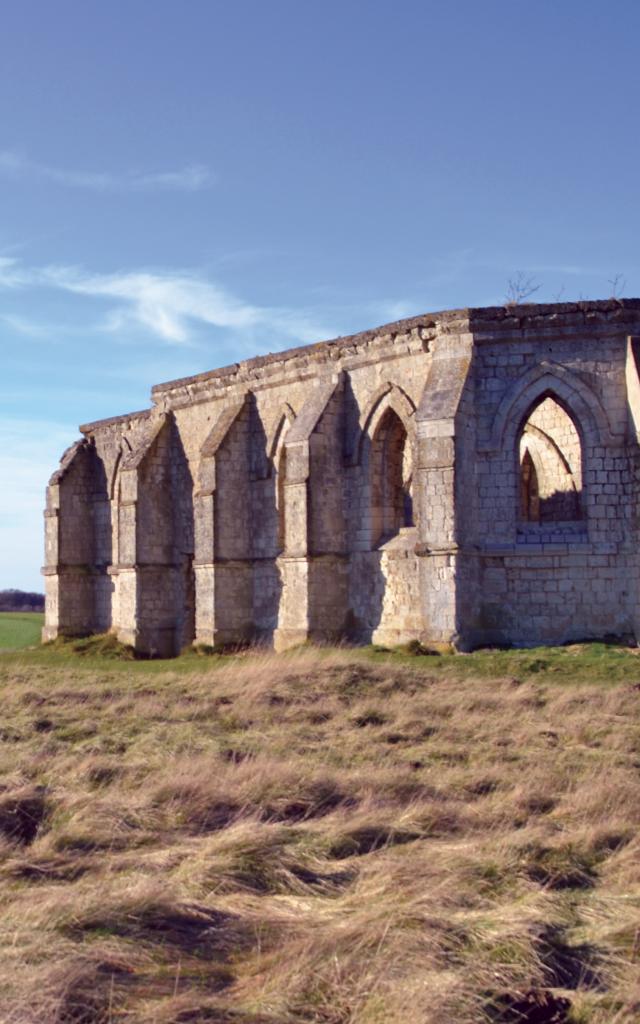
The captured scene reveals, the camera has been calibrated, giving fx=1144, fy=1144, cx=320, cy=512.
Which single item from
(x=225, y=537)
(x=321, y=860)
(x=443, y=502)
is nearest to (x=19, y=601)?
(x=225, y=537)

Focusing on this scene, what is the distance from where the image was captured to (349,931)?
5.97 m

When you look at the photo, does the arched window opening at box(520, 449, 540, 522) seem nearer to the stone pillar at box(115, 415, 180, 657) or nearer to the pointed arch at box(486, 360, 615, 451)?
the pointed arch at box(486, 360, 615, 451)

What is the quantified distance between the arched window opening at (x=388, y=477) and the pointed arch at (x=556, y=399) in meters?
2.44

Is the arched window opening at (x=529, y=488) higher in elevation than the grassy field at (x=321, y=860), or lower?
higher

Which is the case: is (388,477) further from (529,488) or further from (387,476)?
(529,488)

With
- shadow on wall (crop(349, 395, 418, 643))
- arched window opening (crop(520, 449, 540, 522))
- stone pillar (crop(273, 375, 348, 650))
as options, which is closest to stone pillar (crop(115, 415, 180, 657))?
stone pillar (crop(273, 375, 348, 650))

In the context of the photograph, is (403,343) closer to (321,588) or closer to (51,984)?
(321,588)

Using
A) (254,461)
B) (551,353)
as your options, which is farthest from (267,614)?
(551,353)

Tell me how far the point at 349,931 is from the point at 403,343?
1548 cm

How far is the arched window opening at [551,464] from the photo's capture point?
2098cm

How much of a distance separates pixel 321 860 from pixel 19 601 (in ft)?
159

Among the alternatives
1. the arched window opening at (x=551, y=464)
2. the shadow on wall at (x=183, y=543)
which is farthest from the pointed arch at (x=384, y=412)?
the shadow on wall at (x=183, y=543)

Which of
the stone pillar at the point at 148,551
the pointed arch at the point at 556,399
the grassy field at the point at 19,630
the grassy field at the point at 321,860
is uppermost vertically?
the pointed arch at the point at 556,399

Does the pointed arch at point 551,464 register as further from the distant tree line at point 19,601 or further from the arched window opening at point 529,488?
the distant tree line at point 19,601
